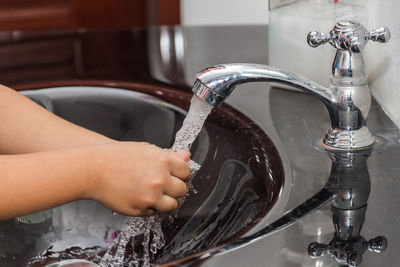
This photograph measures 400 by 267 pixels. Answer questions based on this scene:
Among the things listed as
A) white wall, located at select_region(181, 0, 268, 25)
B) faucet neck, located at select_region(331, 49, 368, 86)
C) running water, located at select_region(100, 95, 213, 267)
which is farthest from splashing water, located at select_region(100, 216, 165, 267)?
white wall, located at select_region(181, 0, 268, 25)

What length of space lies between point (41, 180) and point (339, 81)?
28 cm

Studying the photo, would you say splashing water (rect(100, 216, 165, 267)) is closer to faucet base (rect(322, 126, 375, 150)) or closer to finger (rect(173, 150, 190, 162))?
finger (rect(173, 150, 190, 162))

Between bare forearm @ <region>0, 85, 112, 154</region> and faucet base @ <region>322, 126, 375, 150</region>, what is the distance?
23 centimetres

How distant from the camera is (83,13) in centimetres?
182

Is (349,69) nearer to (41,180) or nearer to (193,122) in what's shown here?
(193,122)

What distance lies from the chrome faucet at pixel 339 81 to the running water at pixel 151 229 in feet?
0.07

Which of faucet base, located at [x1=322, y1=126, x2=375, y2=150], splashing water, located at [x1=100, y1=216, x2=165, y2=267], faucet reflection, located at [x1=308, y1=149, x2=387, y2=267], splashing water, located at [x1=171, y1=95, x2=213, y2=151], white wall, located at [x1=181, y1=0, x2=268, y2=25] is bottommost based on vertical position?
splashing water, located at [x1=100, y1=216, x2=165, y2=267]

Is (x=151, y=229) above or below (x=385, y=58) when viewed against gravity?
below

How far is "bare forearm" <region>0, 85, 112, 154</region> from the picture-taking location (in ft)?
2.16

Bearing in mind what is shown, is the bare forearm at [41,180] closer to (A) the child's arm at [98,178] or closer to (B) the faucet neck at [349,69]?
(A) the child's arm at [98,178]

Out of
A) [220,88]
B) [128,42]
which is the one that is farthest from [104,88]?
[220,88]

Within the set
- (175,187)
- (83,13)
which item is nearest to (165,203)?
(175,187)

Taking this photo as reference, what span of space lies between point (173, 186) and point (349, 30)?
207 mm

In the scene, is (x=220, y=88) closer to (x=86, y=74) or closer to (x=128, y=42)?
(x=86, y=74)
